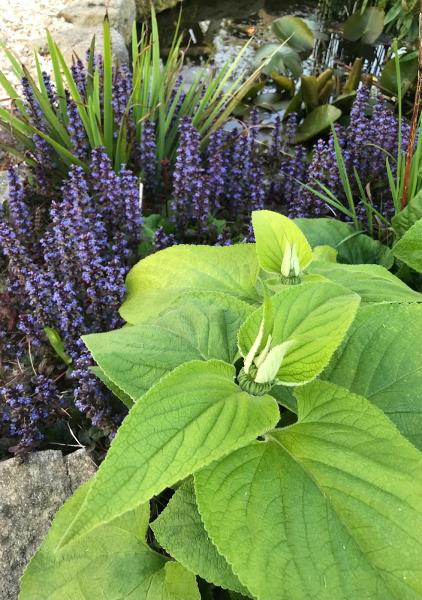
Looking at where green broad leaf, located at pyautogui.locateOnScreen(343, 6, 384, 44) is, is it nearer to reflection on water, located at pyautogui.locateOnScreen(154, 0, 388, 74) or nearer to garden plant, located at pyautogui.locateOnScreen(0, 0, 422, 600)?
reflection on water, located at pyautogui.locateOnScreen(154, 0, 388, 74)

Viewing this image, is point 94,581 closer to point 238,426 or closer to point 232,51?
point 238,426

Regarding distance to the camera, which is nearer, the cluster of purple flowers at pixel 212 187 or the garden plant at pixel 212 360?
the garden plant at pixel 212 360

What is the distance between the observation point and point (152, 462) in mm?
799

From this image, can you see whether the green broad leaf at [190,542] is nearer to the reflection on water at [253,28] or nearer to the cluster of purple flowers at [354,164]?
the cluster of purple flowers at [354,164]

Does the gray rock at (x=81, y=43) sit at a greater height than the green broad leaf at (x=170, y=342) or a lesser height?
lesser

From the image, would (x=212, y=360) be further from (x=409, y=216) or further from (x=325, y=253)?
(x=409, y=216)

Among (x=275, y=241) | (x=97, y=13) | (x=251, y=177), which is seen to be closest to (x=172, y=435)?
(x=275, y=241)

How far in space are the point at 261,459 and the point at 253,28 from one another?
511 centimetres

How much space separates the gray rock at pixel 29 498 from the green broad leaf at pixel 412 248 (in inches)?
40.5

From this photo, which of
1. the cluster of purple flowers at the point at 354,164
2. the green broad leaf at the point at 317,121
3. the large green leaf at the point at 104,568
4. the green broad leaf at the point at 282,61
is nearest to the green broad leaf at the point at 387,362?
the large green leaf at the point at 104,568

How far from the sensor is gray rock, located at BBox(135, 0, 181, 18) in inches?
204

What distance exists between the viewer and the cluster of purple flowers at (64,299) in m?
1.58

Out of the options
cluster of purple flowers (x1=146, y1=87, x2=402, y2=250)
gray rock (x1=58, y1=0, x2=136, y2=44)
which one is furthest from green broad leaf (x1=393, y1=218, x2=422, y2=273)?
gray rock (x1=58, y1=0, x2=136, y2=44)

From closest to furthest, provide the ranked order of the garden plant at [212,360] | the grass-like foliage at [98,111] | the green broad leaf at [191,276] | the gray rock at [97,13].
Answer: the garden plant at [212,360] < the green broad leaf at [191,276] < the grass-like foliage at [98,111] < the gray rock at [97,13]
